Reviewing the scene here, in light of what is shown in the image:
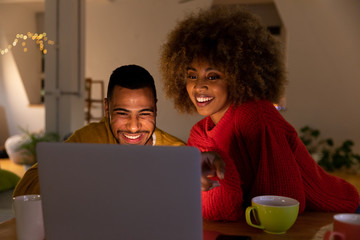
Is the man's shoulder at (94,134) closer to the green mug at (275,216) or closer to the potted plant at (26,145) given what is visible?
the green mug at (275,216)

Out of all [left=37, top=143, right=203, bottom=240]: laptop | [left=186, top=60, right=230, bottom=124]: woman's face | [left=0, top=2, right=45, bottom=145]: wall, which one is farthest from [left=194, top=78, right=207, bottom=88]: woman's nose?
[left=0, top=2, right=45, bottom=145]: wall

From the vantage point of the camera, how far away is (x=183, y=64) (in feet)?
3.13

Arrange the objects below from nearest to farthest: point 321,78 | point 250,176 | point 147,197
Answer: point 147,197 → point 250,176 → point 321,78

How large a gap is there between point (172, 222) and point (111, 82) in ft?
1.40

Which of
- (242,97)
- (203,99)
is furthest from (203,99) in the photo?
(242,97)

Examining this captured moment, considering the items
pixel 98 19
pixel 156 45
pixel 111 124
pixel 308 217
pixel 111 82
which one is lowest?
pixel 308 217

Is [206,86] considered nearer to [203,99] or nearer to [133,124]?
[203,99]

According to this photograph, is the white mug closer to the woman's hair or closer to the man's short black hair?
the man's short black hair

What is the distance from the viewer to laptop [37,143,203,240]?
50 centimetres

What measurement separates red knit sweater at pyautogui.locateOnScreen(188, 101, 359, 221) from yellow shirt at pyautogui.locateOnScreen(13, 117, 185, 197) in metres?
0.14

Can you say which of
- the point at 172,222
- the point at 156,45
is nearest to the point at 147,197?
the point at 172,222

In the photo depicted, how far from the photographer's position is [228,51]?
93cm

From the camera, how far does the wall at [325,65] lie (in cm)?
431

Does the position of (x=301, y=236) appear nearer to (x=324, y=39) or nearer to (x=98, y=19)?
(x=98, y=19)
